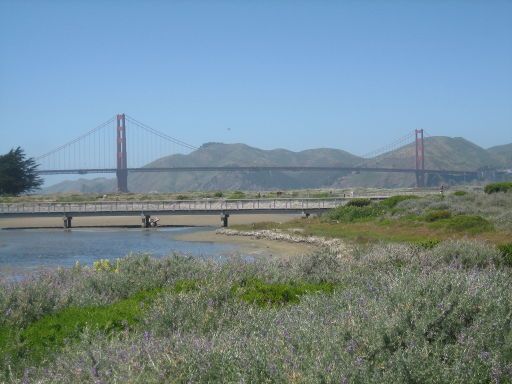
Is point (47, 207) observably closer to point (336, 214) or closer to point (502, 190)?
point (336, 214)

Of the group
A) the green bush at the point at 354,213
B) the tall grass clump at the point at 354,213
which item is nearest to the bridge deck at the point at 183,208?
the tall grass clump at the point at 354,213

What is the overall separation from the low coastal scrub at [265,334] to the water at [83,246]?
1517cm

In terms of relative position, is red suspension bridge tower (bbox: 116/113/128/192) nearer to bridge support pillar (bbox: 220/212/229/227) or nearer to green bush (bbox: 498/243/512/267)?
bridge support pillar (bbox: 220/212/229/227)

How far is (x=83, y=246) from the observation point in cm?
3584

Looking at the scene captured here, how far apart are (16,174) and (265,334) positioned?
254 ft

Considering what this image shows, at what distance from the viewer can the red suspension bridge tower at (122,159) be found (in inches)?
3990

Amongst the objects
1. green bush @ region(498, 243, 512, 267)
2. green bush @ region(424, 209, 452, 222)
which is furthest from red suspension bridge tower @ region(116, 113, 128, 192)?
green bush @ region(498, 243, 512, 267)

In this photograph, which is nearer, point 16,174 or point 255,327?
point 255,327

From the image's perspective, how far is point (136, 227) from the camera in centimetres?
5125

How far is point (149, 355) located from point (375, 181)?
171378 mm

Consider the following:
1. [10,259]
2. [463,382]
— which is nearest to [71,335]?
[463,382]

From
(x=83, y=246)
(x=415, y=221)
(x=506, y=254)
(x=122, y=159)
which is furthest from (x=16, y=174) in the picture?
(x=506, y=254)

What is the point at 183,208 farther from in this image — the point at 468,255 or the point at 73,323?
the point at 73,323

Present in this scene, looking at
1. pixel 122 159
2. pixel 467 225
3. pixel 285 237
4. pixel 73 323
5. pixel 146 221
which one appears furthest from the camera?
pixel 122 159
